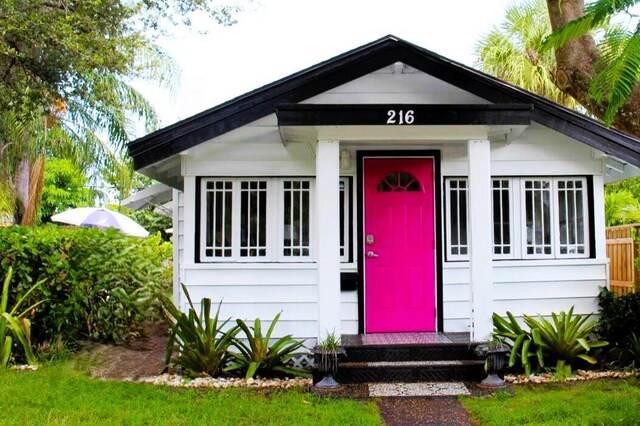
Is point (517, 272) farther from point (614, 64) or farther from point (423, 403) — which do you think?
point (614, 64)

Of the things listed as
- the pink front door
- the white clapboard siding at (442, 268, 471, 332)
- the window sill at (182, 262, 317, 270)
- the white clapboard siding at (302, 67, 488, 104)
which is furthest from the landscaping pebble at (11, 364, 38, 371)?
the white clapboard siding at (442, 268, 471, 332)

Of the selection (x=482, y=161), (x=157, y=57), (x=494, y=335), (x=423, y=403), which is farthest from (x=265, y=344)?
(x=157, y=57)

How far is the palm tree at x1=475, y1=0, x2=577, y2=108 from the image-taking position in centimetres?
1516

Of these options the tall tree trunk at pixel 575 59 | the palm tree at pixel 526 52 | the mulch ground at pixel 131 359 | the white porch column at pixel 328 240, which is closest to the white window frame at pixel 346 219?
the white porch column at pixel 328 240

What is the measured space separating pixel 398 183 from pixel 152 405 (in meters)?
3.85

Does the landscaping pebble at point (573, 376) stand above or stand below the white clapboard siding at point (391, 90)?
below

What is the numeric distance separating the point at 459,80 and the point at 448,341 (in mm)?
3002

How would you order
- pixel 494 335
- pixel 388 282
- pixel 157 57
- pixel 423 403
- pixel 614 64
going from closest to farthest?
pixel 614 64 → pixel 423 403 → pixel 494 335 → pixel 388 282 → pixel 157 57

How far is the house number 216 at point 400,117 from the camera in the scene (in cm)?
570

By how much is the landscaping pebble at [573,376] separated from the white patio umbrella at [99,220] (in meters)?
10.2

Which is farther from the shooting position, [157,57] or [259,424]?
[157,57]

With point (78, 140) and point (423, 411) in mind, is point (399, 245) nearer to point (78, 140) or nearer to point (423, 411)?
point (423, 411)

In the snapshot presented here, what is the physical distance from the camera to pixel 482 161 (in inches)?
235

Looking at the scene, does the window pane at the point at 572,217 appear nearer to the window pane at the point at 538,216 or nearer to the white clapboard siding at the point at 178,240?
the window pane at the point at 538,216
